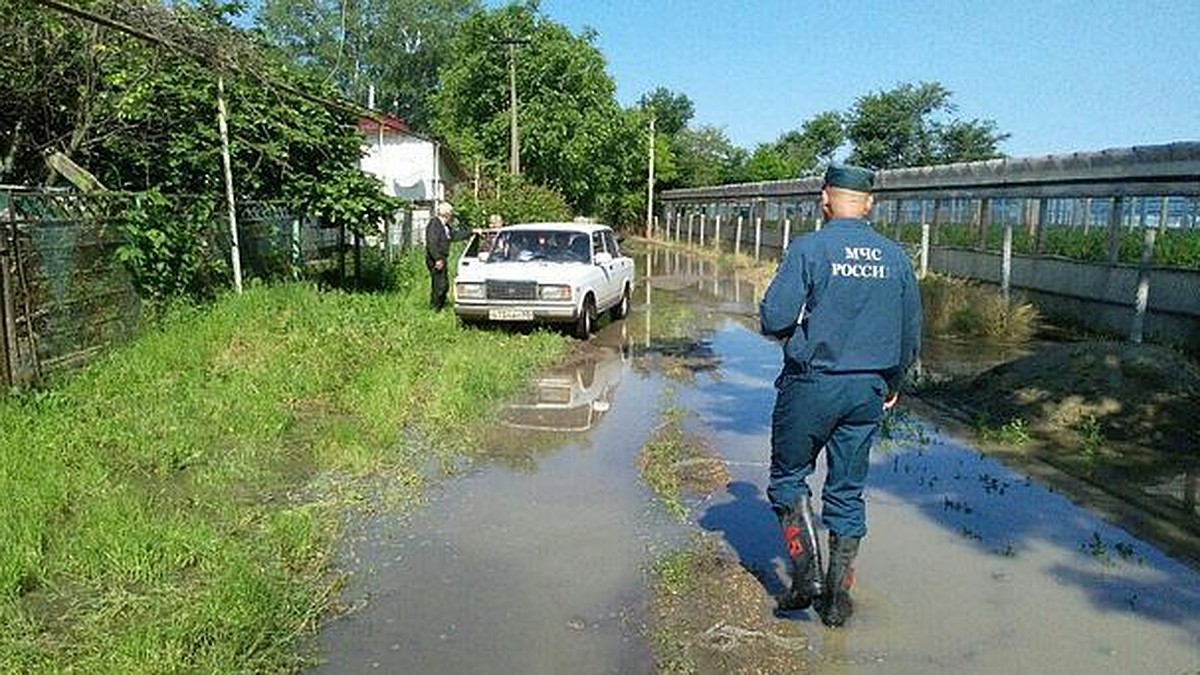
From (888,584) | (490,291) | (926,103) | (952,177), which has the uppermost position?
(926,103)

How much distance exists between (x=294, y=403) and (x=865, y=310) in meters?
5.89

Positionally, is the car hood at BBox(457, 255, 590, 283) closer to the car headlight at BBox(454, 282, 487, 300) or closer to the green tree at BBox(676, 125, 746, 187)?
the car headlight at BBox(454, 282, 487, 300)

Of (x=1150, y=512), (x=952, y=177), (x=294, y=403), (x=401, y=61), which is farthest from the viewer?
(x=401, y=61)

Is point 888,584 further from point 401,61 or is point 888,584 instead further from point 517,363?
point 401,61

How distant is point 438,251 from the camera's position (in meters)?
14.6

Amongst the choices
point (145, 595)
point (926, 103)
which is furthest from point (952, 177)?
point (926, 103)

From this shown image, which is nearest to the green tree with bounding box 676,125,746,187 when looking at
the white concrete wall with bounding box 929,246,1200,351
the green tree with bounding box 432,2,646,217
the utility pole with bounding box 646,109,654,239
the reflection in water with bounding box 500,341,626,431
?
the utility pole with bounding box 646,109,654,239

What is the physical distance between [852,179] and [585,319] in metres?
9.55

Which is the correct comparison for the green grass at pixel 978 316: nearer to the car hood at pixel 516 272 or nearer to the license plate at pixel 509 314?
the car hood at pixel 516 272

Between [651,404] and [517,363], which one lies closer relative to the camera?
[651,404]

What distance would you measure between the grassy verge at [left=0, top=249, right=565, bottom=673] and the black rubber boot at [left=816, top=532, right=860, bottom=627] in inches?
91.3

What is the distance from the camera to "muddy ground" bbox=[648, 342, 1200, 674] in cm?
415

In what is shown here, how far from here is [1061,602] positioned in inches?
184

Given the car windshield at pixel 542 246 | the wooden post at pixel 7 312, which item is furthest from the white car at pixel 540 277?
the wooden post at pixel 7 312
